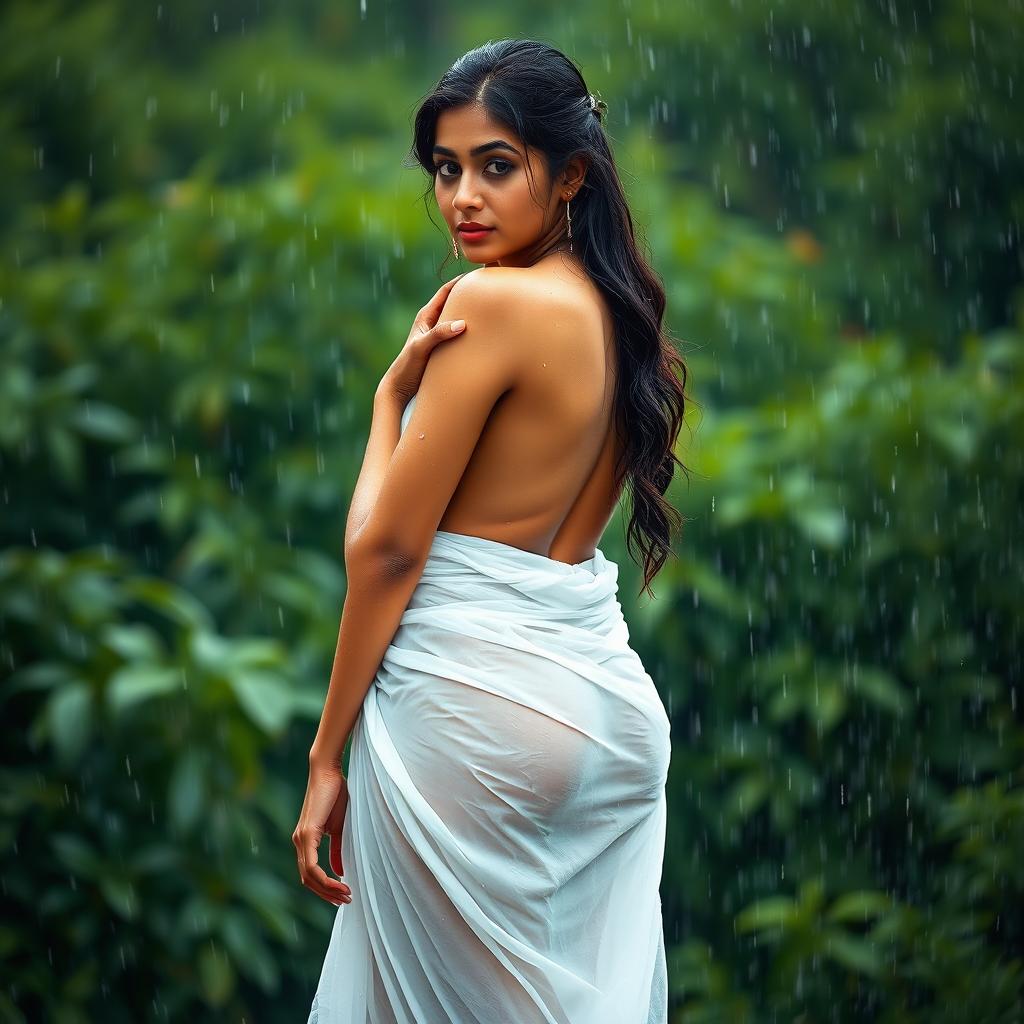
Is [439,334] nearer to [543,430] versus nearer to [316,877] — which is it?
[543,430]

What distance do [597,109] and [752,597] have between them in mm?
2272

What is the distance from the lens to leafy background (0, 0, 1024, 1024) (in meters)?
3.35

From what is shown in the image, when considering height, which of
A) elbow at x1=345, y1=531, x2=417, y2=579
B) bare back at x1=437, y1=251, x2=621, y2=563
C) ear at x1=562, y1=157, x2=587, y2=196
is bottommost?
elbow at x1=345, y1=531, x2=417, y2=579

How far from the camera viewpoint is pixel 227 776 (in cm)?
343

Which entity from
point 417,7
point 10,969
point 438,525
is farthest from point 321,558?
point 417,7

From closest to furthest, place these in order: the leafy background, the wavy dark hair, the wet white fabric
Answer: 1. the wet white fabric
2. the wavy dark hair
3. the leafy background

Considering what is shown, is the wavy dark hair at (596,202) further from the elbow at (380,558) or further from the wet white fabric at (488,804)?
the elbow at (380,558)

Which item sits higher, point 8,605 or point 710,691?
point 8,605

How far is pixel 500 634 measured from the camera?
1.84 m

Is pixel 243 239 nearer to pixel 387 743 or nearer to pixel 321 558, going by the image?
pixel 321 558

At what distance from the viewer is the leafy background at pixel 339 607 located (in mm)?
3352

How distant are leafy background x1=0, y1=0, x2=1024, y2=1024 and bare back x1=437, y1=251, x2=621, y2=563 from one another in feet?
Result: 3.56

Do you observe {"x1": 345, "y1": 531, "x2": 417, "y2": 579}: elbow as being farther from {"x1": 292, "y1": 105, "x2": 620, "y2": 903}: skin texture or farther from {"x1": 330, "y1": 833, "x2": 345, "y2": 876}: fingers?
{"x1": 330, "y1": 833, "x2": 345, "y2": 876}: fingers

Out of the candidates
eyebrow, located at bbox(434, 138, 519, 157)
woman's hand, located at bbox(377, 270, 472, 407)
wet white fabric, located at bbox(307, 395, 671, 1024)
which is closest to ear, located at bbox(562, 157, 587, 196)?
eyebrow, located at bbox(434, 138, 519, 157)
